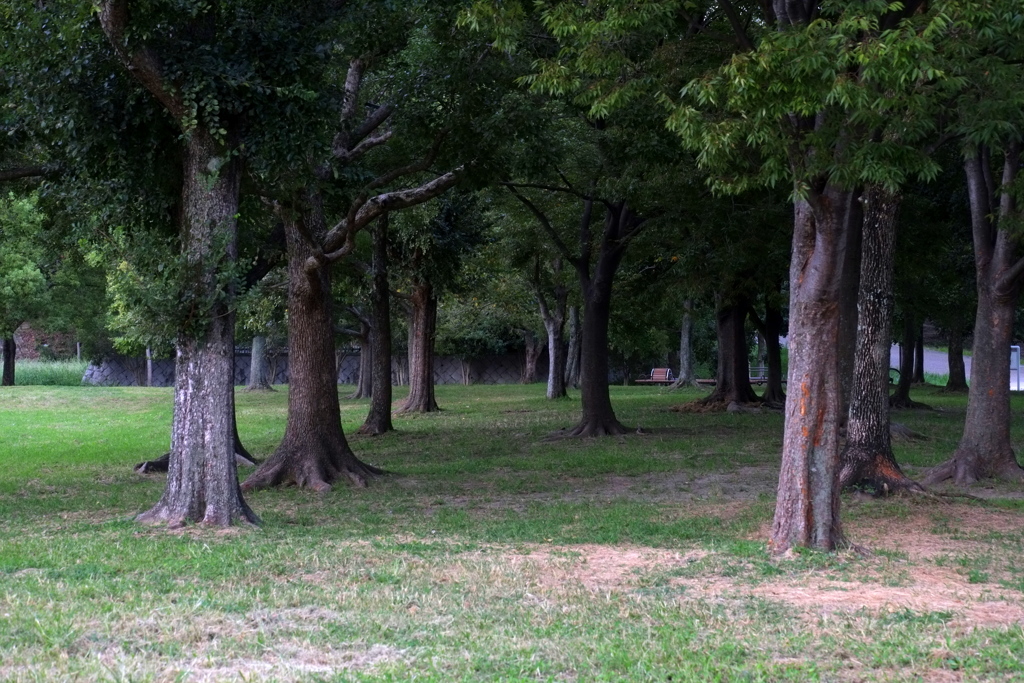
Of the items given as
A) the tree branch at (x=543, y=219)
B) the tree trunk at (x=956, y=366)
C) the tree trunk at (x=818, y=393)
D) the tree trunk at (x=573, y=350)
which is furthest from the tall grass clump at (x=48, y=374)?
the tree trunk at (x=818, y=393)

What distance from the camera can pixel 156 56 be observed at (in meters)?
9.86

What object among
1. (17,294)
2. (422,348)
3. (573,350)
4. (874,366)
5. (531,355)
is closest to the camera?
(874,366)

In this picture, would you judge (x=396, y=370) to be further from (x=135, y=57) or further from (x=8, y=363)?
(x=135, y=57)

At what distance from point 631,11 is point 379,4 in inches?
172

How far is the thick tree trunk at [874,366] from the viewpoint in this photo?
1217 cm

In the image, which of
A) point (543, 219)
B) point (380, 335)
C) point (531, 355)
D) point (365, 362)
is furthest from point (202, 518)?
point (531, 355)

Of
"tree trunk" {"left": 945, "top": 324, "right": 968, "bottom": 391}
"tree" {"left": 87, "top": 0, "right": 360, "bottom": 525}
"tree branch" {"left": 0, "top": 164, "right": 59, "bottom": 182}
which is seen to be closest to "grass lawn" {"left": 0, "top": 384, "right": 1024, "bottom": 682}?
→ "tree" {"left": 87, "top": 0, "right": 360, "bottom": 525}

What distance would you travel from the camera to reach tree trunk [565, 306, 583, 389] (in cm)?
3453

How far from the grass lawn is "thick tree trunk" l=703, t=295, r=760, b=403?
12311mm

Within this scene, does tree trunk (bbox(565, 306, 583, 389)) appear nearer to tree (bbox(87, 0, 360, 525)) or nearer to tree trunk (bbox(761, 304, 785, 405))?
tree trunk (bbox(761, 304, 785, 405))

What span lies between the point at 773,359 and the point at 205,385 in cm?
2216

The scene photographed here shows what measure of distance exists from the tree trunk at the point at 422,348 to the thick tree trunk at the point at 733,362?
7.74 meters

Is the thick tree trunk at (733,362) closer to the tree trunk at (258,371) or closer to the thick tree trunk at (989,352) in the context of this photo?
the thick tree trunk at (989,352)

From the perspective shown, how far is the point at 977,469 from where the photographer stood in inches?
524
